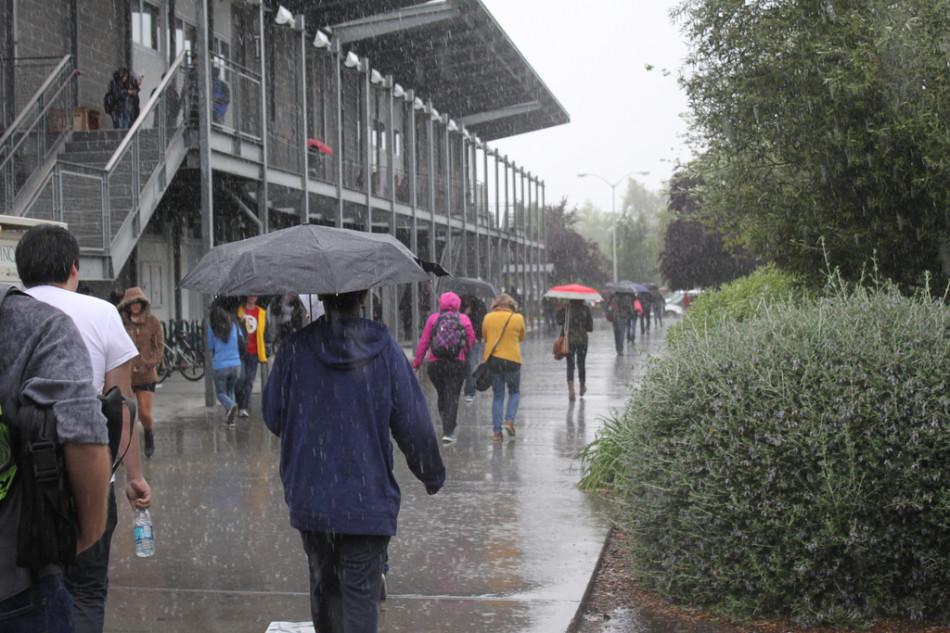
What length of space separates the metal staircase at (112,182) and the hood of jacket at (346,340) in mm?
9391

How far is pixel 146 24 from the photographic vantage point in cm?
2103

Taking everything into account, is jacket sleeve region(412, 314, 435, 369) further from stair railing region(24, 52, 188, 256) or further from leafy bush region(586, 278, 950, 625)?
leafy bush region(586, 278, 950, 625)

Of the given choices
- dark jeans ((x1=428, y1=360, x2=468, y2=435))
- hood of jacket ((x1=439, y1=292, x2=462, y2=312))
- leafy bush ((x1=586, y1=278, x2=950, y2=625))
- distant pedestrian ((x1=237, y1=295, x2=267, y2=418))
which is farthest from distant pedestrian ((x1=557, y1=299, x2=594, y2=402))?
leafy bush ((x1=586, y1=278, x2=950, y2=625))

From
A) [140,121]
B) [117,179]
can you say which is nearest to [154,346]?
[140,121]

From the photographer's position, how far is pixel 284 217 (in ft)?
89.2

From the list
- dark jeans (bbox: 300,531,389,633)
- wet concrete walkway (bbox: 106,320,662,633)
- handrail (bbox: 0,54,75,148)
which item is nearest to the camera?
dark jeans (bbox: 300,531,389,633)

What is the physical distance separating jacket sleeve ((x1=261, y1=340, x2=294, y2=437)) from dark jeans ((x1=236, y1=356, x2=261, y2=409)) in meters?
9.74

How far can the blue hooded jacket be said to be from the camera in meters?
4.20

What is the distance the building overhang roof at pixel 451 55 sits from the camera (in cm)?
2666

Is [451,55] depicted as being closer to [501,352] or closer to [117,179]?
[117,179]

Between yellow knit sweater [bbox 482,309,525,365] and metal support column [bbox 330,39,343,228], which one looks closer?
yellow knit sweater [bbox 482,309,525,365]

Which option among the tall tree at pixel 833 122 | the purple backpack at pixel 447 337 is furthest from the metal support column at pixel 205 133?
the tall tree at pixel 833 122

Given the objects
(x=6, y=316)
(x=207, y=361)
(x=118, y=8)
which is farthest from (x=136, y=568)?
(x=118, y=8)

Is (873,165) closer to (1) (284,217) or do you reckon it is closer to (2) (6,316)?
(2) (6,316)
